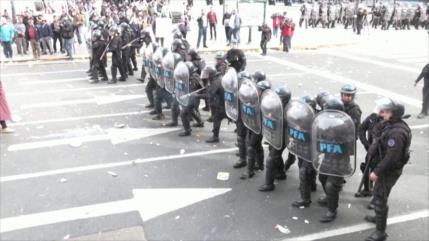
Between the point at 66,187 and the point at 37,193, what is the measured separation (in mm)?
439

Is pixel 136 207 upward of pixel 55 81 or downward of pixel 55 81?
downward

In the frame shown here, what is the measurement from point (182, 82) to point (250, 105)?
270 cm

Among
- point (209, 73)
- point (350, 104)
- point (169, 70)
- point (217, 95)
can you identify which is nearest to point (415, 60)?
point (169, 70)

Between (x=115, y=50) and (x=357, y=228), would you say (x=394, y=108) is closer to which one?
(x=357, y=228)

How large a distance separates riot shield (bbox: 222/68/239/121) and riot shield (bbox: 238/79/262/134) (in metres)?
0.33

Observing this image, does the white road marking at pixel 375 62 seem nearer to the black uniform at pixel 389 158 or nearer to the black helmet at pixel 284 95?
the black helmet at pixel 284 95

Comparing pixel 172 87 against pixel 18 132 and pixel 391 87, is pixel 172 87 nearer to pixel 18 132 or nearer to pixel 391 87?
pixel 18 132

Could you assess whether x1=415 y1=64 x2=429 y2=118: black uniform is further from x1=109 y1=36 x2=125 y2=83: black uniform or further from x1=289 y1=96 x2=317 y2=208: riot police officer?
x1=109 y1=36 x2=125 y2=83: black uniform

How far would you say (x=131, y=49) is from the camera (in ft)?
51.6

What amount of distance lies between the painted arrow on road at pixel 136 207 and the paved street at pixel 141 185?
0.01 m

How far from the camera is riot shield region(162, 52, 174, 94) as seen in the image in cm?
977

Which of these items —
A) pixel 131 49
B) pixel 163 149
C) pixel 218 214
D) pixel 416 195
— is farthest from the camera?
pixel 131 49

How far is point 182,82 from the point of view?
9.19 m

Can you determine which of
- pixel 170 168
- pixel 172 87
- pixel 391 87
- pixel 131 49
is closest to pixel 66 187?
pixel 170 168
